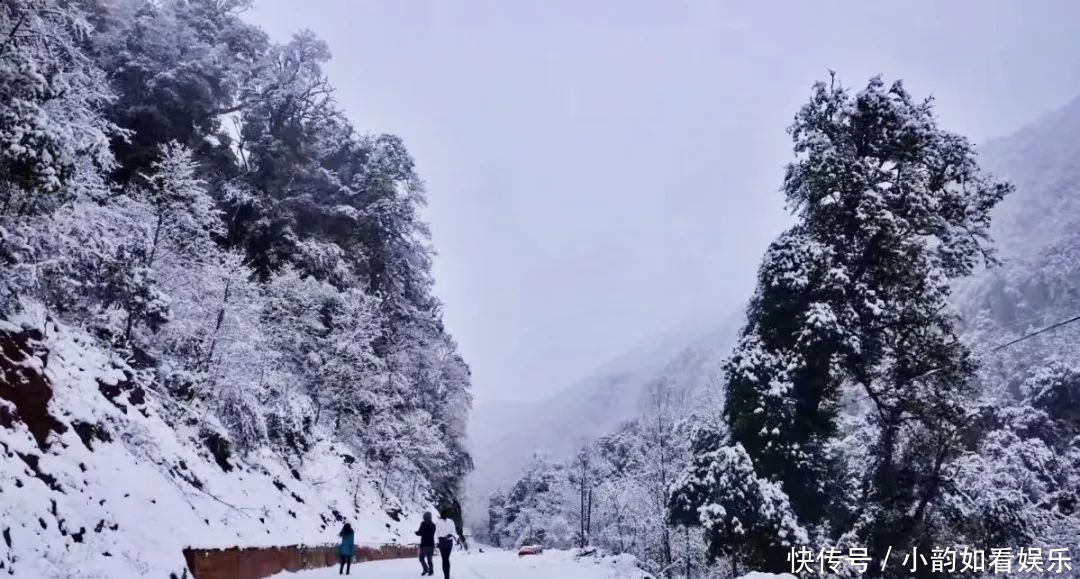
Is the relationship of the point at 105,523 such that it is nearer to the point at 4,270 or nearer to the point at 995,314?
the point at 4,270

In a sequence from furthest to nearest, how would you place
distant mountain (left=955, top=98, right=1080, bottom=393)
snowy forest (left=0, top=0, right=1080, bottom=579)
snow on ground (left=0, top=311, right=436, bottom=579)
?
1. distant mountain (left=955, top=98, right=1080, bottom=393)
2. snowy forest (left=0, top=0, right=1080, bottom=579)
3. snow on ground (left=0, top=311, right=436, bottom=579)

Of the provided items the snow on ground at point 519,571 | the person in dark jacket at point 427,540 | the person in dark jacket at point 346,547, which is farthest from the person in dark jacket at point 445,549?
the person in dark jacket at point 346,547

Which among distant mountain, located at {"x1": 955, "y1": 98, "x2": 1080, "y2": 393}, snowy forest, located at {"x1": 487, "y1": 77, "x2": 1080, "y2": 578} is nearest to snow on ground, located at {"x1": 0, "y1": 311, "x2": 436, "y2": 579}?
snowy forest, located at {"x1": 487, "y1": 77, "x2": 1080, "y2": 578}

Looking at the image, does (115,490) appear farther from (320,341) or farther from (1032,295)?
(1032,295)

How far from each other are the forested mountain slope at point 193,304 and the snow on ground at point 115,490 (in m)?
0.05

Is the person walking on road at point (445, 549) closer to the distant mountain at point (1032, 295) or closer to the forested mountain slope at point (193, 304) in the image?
the forested mountain slope at point (193, 304)

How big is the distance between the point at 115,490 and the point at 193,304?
31.7 ft

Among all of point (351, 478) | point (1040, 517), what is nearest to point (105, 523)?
point (351, 478)

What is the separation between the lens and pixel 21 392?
966 centimetres

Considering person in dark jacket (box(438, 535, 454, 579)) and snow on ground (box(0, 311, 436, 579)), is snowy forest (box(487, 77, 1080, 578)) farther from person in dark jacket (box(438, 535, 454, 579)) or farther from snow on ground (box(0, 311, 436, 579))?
snow on ground (box(0, 311, 436, 579))

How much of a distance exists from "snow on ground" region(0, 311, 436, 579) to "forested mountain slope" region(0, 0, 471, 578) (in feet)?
0.15

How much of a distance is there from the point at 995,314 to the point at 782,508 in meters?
111

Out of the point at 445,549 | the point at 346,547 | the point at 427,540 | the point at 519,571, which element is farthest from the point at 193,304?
the point at 519,571

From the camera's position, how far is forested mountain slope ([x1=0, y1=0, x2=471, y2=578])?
984 cm
